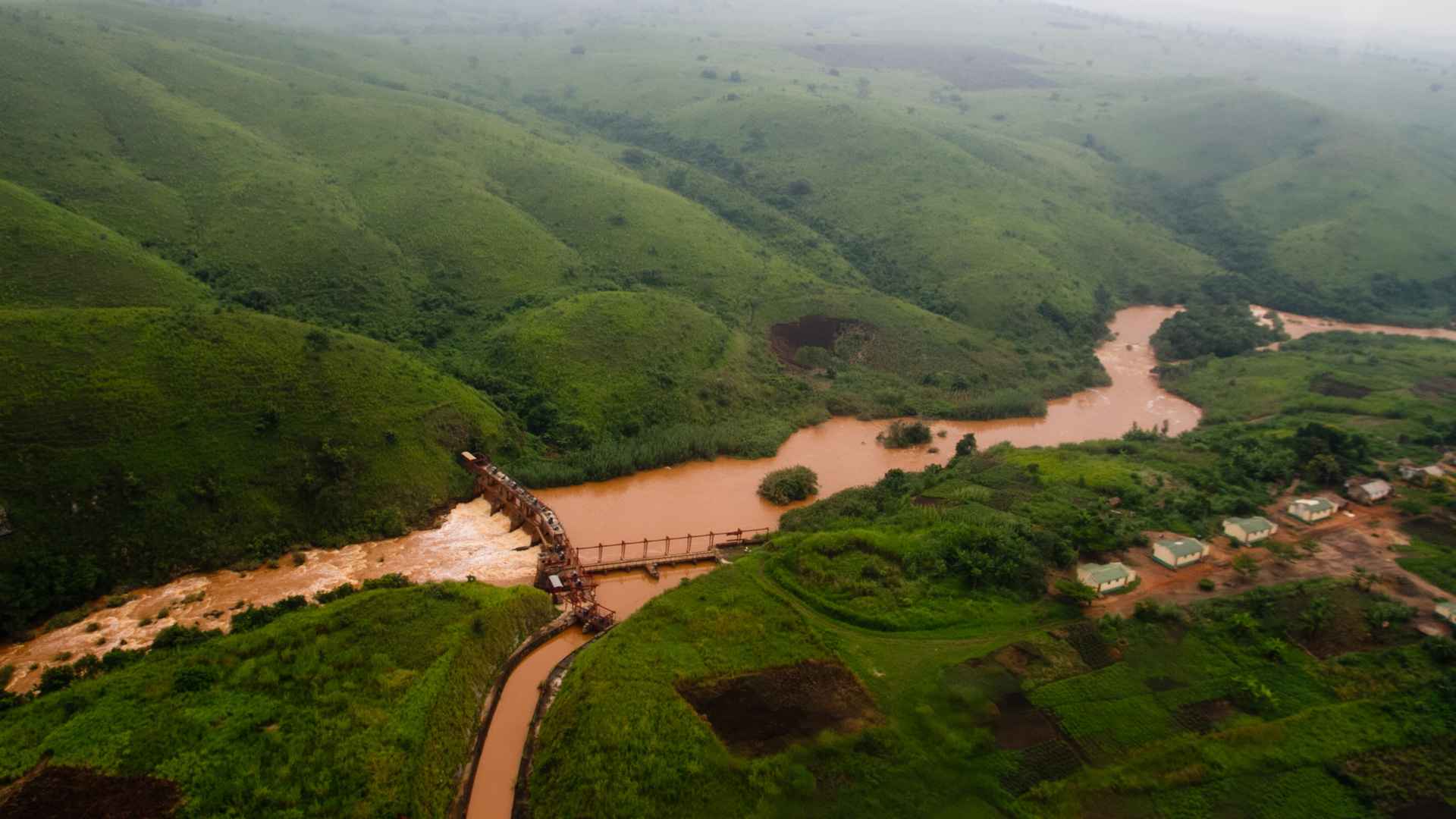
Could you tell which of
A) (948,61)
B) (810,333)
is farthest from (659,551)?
(948,61)

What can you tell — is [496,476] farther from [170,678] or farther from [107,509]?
[170,678]

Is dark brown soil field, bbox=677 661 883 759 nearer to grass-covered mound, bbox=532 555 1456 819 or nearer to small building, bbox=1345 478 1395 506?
grass-covered mound, bbox=532 555 1456 819

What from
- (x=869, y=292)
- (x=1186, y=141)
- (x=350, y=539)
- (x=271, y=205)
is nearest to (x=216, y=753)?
(x=350, y=539)

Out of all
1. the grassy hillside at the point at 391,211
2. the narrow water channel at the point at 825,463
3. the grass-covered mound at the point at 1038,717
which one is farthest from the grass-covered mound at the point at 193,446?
the grass-covered mound at the point at 1038,717

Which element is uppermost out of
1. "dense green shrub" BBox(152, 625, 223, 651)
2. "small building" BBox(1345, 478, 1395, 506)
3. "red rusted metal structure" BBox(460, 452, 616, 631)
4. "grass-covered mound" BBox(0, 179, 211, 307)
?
"grass-covered mound" BBox(0, 179, 211, 307)

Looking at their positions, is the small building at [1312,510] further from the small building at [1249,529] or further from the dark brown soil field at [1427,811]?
the dark brown soil field at [1427,811]

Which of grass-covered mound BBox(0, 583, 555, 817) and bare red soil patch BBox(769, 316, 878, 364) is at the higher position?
grass-covered mound BBox(0, 583, 555, 817)

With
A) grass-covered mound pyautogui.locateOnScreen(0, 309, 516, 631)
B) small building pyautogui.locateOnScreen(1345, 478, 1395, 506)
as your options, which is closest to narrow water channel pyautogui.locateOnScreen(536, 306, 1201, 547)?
grass-covered mound pyautogui.locateOnScreen(0, 309, 516, 631)
